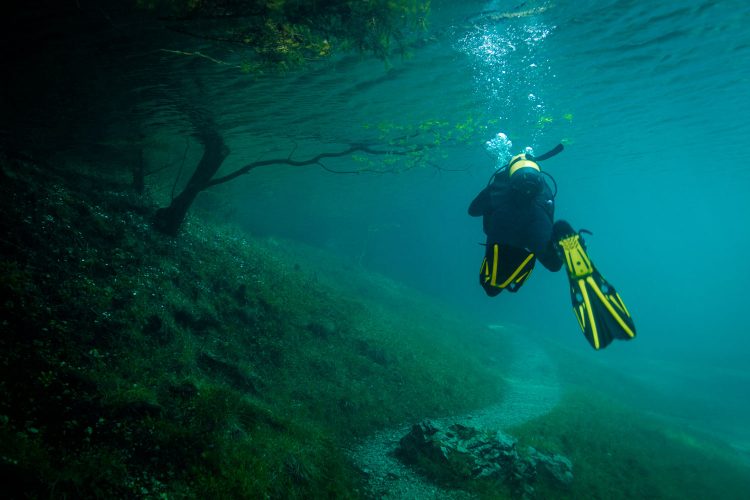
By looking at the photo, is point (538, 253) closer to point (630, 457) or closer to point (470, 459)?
point (470, 459)

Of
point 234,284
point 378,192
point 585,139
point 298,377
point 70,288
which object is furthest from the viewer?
point 378,192

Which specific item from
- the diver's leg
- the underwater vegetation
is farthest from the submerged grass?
the diver's leg

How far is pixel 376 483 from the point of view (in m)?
7.26

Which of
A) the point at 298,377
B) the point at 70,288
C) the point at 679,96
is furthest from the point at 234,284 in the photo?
the point at 679,96

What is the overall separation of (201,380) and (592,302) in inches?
277

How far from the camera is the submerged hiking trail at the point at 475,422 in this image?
7.32m

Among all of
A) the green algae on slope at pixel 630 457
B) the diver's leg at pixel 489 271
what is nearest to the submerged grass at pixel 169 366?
the green algae on slope at pixel 630 457

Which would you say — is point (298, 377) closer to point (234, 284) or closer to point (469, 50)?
point (234, 284)

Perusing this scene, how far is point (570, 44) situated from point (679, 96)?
1072 cm

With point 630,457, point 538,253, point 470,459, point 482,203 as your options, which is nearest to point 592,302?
point 538,253

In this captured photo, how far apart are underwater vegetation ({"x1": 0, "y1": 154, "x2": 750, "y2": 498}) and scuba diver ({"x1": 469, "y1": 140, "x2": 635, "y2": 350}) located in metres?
4.70

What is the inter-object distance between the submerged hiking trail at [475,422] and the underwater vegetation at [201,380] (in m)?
0.42

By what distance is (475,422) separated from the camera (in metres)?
11.9

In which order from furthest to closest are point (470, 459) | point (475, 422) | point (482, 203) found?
point (475, 422), point (470, 459), point (482, 203)
